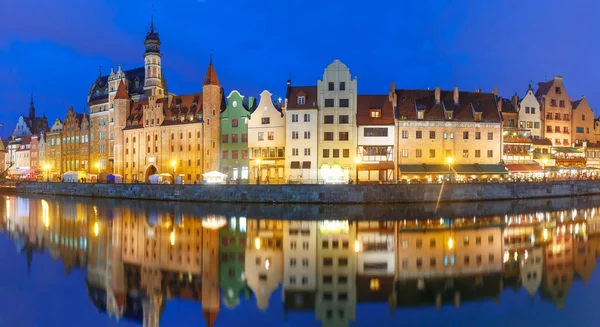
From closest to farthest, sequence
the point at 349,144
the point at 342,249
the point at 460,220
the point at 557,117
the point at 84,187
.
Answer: the point at 342,249 < the point at 460,220 < the point at 349,144 < the point at 84,187 < the point at 557,117

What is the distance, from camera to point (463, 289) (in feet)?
63.4

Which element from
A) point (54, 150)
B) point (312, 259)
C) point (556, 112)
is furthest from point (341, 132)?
point (54, 150)

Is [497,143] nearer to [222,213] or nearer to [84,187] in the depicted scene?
[222,213]

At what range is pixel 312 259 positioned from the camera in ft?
82.3

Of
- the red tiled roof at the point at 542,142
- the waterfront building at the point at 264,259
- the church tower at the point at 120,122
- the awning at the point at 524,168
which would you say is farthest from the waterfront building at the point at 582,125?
the church tower at the point at 120,122

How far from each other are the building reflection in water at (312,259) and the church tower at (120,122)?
39406 millimetres

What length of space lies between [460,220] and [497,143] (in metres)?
27.9

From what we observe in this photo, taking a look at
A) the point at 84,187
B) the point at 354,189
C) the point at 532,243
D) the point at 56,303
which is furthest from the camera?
the point at 84,187

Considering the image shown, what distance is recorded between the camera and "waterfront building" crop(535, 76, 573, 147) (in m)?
73.8

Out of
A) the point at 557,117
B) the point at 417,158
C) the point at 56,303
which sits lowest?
the point at 56,303

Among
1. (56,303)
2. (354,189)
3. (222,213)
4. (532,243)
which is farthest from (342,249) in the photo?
(354,189)

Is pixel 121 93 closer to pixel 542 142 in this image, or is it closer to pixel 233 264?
pixel 233 264

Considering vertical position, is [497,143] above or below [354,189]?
above

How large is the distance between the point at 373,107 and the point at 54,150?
79083 mm
